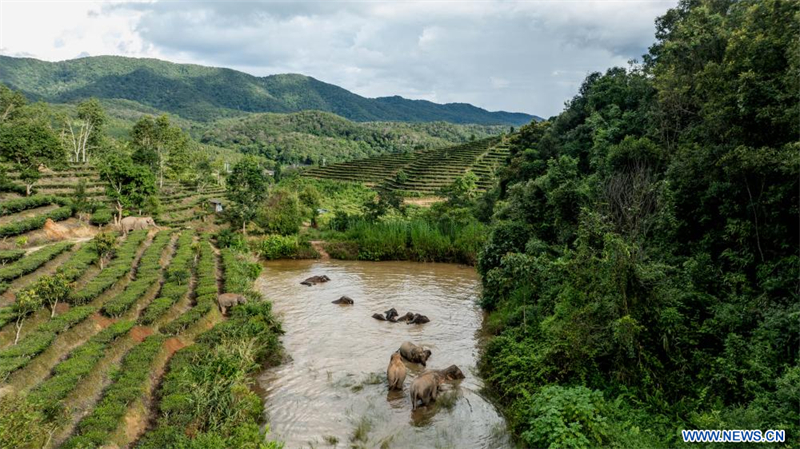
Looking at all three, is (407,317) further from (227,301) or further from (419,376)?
(227,301)

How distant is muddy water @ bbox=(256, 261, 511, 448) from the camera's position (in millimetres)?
11234

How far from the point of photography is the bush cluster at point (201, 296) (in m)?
15.1

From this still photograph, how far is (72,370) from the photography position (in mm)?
10977

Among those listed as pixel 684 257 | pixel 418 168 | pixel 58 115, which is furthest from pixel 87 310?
pixel 418 168

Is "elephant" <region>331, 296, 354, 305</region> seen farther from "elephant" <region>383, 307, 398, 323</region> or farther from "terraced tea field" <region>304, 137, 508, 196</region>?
"terraced tea field" <region>304, 137, 508, 196</region>

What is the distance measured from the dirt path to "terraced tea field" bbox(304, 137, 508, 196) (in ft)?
86.9

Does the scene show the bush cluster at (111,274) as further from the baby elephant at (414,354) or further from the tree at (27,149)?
the tree at (27,149)

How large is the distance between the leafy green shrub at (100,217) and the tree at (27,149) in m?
4.60

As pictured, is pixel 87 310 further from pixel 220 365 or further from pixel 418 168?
pixel 418 168

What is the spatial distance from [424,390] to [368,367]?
332 cm

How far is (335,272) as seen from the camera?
31.2 metres

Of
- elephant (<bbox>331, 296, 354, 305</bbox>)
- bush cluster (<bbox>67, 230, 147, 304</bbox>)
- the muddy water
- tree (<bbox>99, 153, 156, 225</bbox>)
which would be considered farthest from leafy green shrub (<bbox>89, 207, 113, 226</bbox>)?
elephant (<bbox>331, 296, 354, 305</bbox>)

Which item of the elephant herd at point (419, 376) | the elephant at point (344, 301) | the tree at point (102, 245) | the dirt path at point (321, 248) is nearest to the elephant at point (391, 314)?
the elephant at point (344, 301)

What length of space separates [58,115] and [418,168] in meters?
48.3
